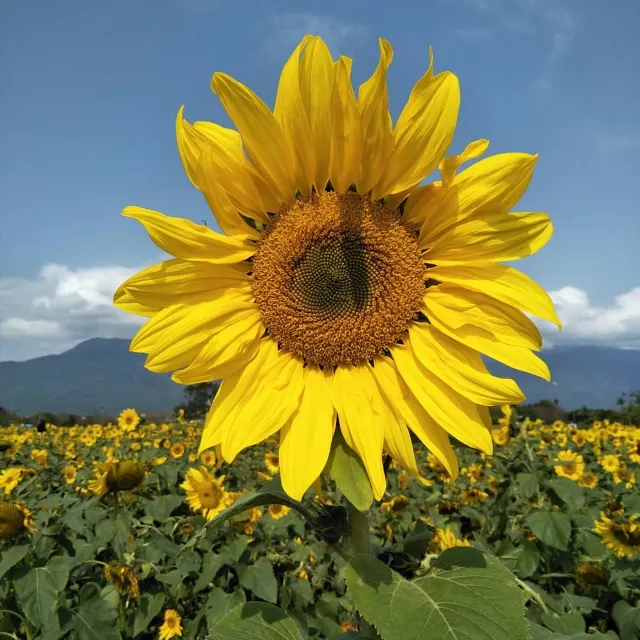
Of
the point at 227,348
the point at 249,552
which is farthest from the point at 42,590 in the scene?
the point at 227,348

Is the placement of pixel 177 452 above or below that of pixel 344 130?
below

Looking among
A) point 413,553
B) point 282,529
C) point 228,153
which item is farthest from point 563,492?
point 228,153

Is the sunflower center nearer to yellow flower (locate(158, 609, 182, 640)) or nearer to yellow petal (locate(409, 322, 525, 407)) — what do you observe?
yellow petal (locate(409, 322, 525, 407))

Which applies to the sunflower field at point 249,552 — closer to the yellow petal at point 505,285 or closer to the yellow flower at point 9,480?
the yellow flower at point 9,480

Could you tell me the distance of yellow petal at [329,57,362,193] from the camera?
162 cm

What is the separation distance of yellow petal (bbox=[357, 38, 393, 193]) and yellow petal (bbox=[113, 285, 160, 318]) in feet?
2.41

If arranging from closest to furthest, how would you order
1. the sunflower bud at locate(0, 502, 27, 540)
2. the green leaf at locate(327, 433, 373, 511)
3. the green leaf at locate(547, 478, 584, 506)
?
the green leaf at locate(327, 433, 373, 511) < the sunflower bud at locate(0, 502, 27, 540) < the green leaf at locate(547, 478, 584, 506)

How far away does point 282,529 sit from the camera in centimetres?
580

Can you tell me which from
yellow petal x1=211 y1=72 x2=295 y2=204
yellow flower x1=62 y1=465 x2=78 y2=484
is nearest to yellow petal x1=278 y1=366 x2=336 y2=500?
yellow petal x1=211 y1=72 x2=295 y2=204

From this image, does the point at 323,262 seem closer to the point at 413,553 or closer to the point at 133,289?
the point at 133,289

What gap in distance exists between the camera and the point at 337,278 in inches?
72.8

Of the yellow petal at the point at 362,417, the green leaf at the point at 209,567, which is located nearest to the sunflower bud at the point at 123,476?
the green leaf at the point at 209,567

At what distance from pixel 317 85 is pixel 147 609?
4.07 m

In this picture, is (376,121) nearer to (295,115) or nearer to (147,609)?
(295,115)
